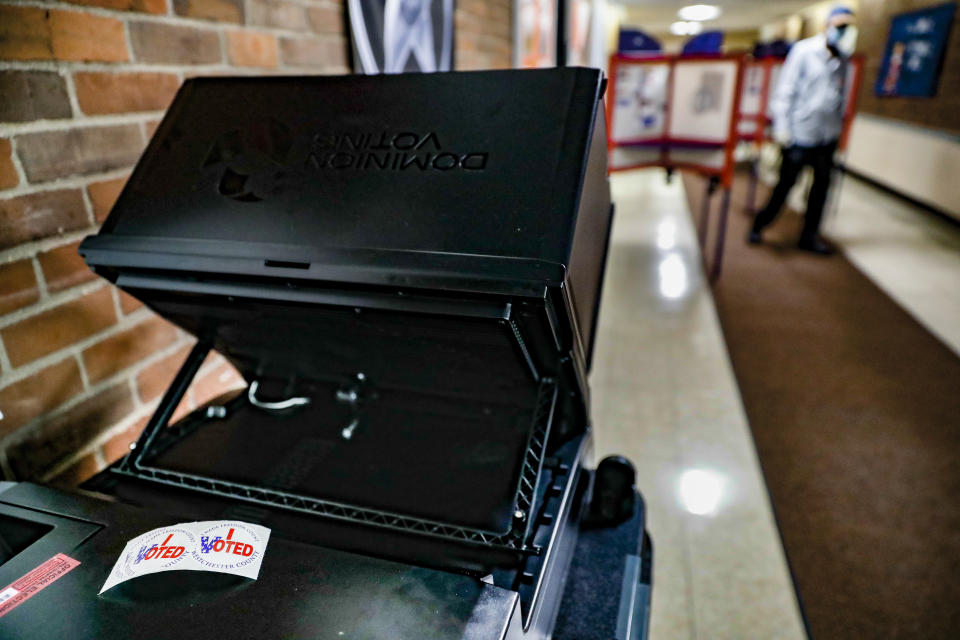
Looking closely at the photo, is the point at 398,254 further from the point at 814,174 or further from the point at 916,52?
the point at 916,52

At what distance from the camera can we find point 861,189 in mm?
5961

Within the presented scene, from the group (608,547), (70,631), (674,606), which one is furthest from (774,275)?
(70,631)

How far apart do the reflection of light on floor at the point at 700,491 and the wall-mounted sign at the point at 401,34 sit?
4.63 feet

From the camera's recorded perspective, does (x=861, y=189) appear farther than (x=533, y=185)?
Yes

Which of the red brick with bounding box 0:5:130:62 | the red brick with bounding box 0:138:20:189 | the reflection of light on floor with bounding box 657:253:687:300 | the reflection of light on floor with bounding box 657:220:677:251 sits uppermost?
the red brick with bounding box 0:5:130:62

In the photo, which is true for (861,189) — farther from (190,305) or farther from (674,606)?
(190,305)

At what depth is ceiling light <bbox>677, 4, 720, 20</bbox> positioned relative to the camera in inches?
398

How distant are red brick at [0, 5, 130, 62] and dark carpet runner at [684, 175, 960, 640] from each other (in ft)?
5.51

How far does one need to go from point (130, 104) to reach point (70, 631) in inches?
28.7

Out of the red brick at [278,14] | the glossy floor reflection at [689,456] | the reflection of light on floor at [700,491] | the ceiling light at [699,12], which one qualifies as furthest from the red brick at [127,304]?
the ceiling light at [699,12]

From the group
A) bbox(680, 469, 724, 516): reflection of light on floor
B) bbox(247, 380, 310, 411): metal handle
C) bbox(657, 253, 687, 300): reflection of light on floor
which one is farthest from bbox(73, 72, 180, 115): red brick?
bbox(657, 253, 687, 300): reflection of light on floor

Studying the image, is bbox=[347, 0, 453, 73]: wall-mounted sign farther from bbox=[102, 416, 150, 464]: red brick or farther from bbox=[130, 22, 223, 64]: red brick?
bbox=[102, 416, 150, 464]: red brick

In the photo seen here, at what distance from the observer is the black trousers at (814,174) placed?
368 centimetres

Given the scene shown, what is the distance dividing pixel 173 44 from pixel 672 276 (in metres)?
3.09
